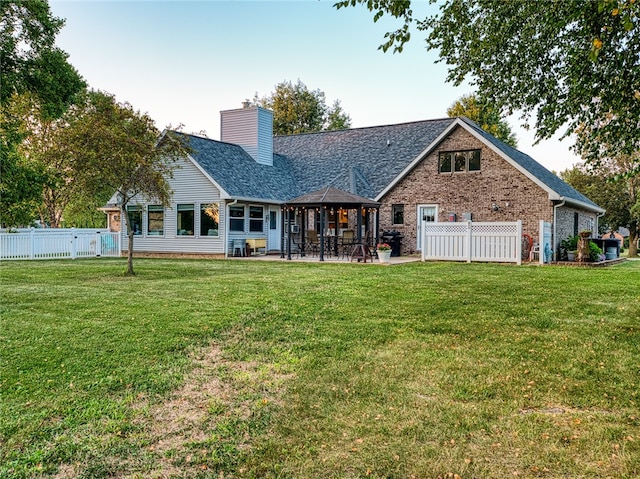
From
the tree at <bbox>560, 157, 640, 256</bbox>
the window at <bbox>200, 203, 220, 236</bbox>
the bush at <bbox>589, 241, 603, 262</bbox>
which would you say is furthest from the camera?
the tree at <bbox>560, 157, 640, 256</bbox>

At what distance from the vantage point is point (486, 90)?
9070 millimetres

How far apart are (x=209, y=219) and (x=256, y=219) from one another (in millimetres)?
2077

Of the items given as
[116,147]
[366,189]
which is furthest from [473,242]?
[116,147]

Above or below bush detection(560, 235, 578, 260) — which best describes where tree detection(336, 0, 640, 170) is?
above

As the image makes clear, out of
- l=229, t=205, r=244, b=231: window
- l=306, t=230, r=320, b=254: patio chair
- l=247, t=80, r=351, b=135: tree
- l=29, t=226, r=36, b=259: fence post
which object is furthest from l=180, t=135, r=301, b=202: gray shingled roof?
l=247, t=80, r=351, b=135: tree

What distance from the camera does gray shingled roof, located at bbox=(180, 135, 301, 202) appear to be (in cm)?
1975

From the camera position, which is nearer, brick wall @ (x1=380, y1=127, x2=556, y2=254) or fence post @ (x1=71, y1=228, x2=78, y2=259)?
brick wall @ (x1=380, y1=127, x2=556, y2=254)

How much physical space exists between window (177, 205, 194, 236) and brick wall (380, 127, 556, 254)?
8.01m

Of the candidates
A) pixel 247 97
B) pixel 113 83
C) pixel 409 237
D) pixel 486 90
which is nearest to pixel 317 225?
pixel 409 237

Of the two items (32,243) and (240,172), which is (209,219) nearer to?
(240,172)

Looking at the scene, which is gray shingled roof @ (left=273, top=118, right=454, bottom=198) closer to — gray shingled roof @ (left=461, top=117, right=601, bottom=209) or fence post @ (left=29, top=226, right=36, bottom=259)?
gray shingled roof @ (left=461, top=117, right=601, bottom=209)

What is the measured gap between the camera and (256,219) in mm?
21000

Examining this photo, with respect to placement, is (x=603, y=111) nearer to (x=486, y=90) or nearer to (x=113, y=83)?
(x=486, y=90)

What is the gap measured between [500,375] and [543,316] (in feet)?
8.95
